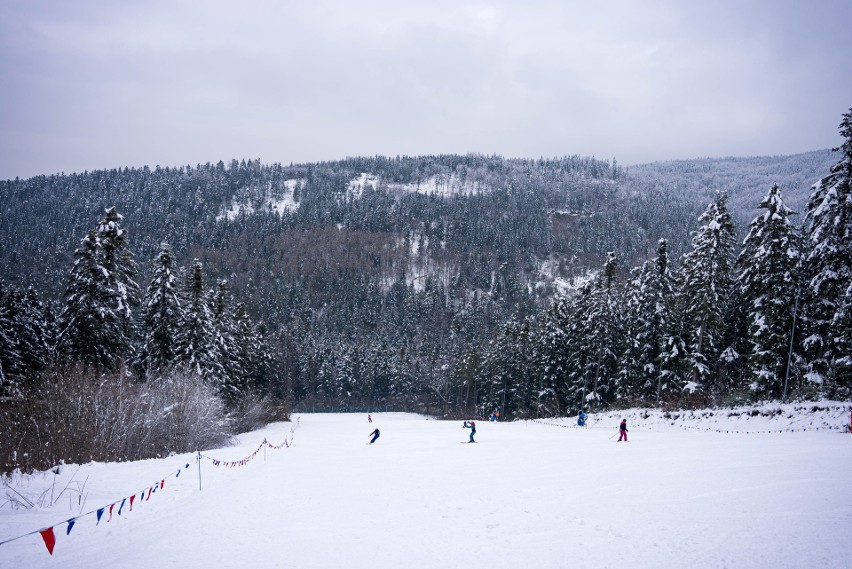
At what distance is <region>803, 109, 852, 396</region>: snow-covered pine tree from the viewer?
2403cm

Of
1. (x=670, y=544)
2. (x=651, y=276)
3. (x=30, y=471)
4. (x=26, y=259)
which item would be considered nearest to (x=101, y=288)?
A: (x=30, y=471)

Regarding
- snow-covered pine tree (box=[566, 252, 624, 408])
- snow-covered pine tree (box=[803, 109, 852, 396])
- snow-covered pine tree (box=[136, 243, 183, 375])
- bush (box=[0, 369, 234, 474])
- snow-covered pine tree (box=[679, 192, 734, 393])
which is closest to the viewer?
bush (box=[0, 369, 234, 474])

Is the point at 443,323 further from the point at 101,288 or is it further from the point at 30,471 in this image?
the point at 30,471

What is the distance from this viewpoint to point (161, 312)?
32.6m

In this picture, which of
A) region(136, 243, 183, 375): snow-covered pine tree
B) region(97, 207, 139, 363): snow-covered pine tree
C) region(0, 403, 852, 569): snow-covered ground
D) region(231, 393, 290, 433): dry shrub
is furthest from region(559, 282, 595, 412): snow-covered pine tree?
region(97, 207, 139, 363): snow-covered pine tree

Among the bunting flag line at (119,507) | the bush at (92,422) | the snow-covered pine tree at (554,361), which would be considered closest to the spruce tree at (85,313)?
the bush at (92,422)

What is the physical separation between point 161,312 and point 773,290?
39.2 metres

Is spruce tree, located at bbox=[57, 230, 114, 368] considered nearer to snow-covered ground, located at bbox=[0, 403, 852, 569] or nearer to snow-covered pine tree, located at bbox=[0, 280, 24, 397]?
→ snow-covered pine tree, located at bbox=[0, 280, 24, 397]

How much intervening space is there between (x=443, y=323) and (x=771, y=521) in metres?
140

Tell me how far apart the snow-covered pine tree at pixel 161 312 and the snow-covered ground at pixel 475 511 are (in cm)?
1432

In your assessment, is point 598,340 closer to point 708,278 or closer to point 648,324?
point 648,324

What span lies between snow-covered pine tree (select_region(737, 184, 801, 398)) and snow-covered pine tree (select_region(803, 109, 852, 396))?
153 centimetres

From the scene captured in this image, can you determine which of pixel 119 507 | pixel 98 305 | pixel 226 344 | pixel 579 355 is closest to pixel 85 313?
pixel 98 305

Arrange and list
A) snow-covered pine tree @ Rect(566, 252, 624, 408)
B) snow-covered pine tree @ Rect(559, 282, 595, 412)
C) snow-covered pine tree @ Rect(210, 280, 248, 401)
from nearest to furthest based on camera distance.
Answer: snow-covered pine tree @ Rect(210, 280, 248, 401), snow-covered pine tree @ Rect(566, 252, 624, 408), snow-covered pine tree @ Rect(559, 282, 595, 412)
